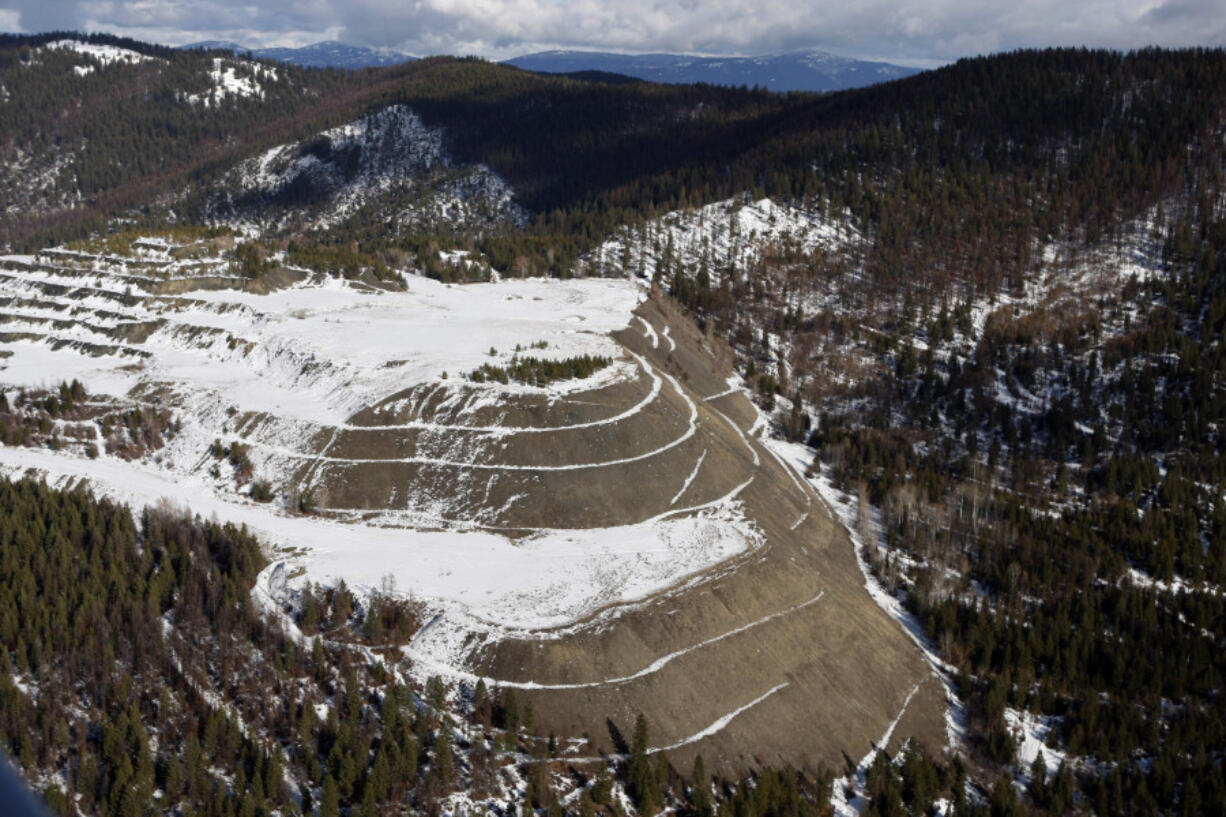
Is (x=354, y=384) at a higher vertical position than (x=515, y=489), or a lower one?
higher

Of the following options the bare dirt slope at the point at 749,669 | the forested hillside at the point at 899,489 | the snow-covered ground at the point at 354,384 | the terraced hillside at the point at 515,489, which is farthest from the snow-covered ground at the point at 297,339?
the bare dirt slope at the point at 749,669

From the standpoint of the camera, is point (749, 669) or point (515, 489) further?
point (515, 489)

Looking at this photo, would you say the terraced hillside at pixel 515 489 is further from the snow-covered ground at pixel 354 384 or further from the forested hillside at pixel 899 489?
the forested hillside at pixel 899 489

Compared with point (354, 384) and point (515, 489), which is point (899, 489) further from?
point (354, 384)

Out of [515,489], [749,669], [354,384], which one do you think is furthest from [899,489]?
[354,384]

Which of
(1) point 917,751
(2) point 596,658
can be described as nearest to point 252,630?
(2) point 596,658

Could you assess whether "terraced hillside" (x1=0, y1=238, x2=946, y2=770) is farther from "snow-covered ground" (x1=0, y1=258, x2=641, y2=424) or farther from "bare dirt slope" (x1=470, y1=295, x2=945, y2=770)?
"snow-covered ground" (x1=0, y1=258, x2=641, y2=424)

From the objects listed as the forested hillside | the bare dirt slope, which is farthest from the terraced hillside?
Answer: the forested hillside

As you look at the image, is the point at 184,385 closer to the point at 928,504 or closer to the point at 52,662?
the point at 52,662
